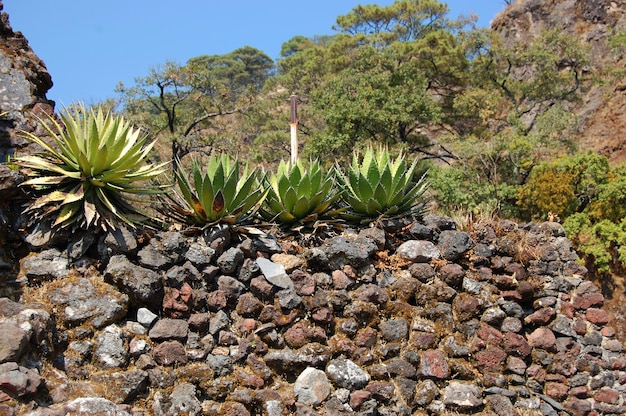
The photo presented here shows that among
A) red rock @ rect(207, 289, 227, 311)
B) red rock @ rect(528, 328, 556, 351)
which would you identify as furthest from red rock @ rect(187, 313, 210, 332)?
red rock @ rect(528, 328, 556, 351)

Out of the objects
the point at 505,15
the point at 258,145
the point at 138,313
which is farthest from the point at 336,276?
the point at 505,15

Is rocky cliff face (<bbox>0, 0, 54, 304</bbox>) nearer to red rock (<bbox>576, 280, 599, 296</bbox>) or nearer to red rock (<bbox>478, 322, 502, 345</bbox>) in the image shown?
red rock (<bbox>478, 322, 502, 345</bbox>)

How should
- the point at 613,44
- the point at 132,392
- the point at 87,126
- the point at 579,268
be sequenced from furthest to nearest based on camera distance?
the point at 613,44
the point at 579,268
the point at 87,126
the point at 132,392

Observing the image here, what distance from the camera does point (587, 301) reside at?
19.1ft

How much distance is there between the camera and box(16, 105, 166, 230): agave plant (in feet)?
14.8

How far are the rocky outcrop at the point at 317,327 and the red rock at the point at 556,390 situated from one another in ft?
0.05

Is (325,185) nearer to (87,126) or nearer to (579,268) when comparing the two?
(87,126)

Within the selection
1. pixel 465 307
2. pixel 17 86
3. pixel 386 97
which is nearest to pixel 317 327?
pixel 465 307

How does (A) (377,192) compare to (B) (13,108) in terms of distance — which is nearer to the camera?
(B) (13,108)

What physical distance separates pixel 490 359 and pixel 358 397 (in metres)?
1.44

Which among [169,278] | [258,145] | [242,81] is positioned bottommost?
[169,278]

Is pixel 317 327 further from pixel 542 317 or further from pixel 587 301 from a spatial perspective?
pixel 587 301

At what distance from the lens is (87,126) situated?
5.03 m

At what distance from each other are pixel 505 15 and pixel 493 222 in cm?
3131
